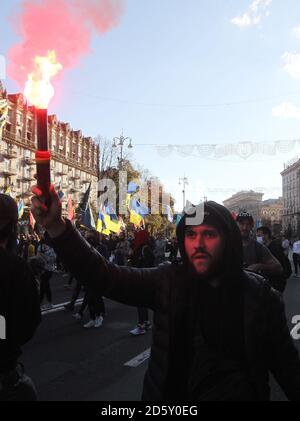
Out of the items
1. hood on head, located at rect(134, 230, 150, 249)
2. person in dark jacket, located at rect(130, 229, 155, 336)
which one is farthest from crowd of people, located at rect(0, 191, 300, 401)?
hood on head, located at rect(134, 230, 150, 249)

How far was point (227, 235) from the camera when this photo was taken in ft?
6.54

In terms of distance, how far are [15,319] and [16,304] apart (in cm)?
7

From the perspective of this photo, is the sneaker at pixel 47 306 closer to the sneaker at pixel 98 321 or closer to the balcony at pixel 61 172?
the sneaker at pixel 98 321

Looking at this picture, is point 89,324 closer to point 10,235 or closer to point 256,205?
point 10,235

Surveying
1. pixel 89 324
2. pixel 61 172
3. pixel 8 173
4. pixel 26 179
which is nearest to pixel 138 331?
pixel 89 324

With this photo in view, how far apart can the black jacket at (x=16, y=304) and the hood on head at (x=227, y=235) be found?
0.83m

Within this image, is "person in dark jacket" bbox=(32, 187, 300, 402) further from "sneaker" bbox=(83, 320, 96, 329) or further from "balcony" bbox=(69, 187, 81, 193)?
"balcony" bbox=(69, 187, 81, 193)

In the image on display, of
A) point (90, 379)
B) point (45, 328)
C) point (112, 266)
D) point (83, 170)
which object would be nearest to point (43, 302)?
point (45, 328)

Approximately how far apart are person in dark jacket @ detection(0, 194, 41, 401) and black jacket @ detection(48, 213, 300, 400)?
437 mm

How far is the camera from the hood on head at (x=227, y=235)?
1.95m

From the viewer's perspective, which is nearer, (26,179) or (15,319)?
(15,319)

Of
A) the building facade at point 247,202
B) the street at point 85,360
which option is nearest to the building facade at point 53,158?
the street at point 85,360
